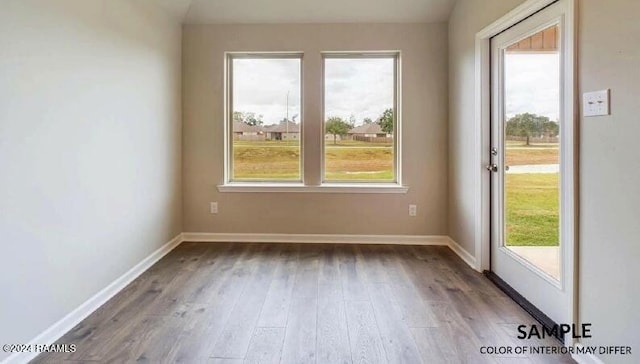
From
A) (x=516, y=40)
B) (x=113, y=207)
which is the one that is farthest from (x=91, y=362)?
(x=516, y=40)

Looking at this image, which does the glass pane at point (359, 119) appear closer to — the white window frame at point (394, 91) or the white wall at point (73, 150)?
the white window frame at point (394, 91)

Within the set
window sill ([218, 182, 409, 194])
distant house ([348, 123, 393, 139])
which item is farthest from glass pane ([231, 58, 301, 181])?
distant house ([348, 123, 393, 139])

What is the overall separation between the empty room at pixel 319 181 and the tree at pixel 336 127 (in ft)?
0.07

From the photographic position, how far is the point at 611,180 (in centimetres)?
168

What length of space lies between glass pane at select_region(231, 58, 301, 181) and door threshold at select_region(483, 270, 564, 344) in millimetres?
2217

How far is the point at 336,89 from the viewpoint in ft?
13.4

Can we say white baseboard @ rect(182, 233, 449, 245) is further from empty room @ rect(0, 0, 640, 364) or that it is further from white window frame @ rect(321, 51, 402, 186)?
white window frame @ rect(321, 51, 402, 186)

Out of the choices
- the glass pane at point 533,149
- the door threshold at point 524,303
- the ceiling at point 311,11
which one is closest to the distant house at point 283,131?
the ceiling at point 311,11

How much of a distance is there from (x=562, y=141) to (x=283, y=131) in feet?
9.07

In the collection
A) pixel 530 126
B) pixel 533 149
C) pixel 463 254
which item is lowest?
pixel 463 254

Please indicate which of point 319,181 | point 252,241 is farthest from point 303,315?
point 319,181

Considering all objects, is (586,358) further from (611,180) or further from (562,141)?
(562,141)

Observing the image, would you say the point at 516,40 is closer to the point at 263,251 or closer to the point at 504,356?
the point at 504,356

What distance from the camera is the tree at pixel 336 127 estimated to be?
13.4 feet
